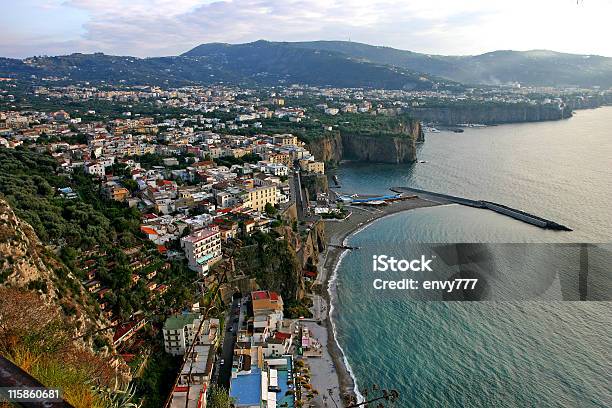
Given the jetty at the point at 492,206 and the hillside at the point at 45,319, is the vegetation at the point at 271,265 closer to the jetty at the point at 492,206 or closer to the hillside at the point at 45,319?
the hillside at the point at 45,319

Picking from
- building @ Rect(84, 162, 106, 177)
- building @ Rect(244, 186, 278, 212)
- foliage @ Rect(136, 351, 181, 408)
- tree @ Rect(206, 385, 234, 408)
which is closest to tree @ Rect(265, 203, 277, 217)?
building @ Rect(244, 186, 278, 212)

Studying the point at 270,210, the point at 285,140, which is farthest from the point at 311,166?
the point at 270,210

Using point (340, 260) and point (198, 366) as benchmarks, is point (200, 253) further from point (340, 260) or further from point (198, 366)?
point (340, 260)

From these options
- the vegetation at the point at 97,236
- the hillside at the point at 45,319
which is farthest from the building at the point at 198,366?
the hillside at the point at 45,319

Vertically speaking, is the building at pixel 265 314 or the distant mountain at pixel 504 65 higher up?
the distant mountain at pixel 504 65

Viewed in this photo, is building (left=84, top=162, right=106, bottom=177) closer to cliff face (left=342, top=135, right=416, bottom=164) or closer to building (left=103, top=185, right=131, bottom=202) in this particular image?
building (left=103, top=185, right=131, bottom=202)

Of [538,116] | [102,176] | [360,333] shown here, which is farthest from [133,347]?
[538,116]
